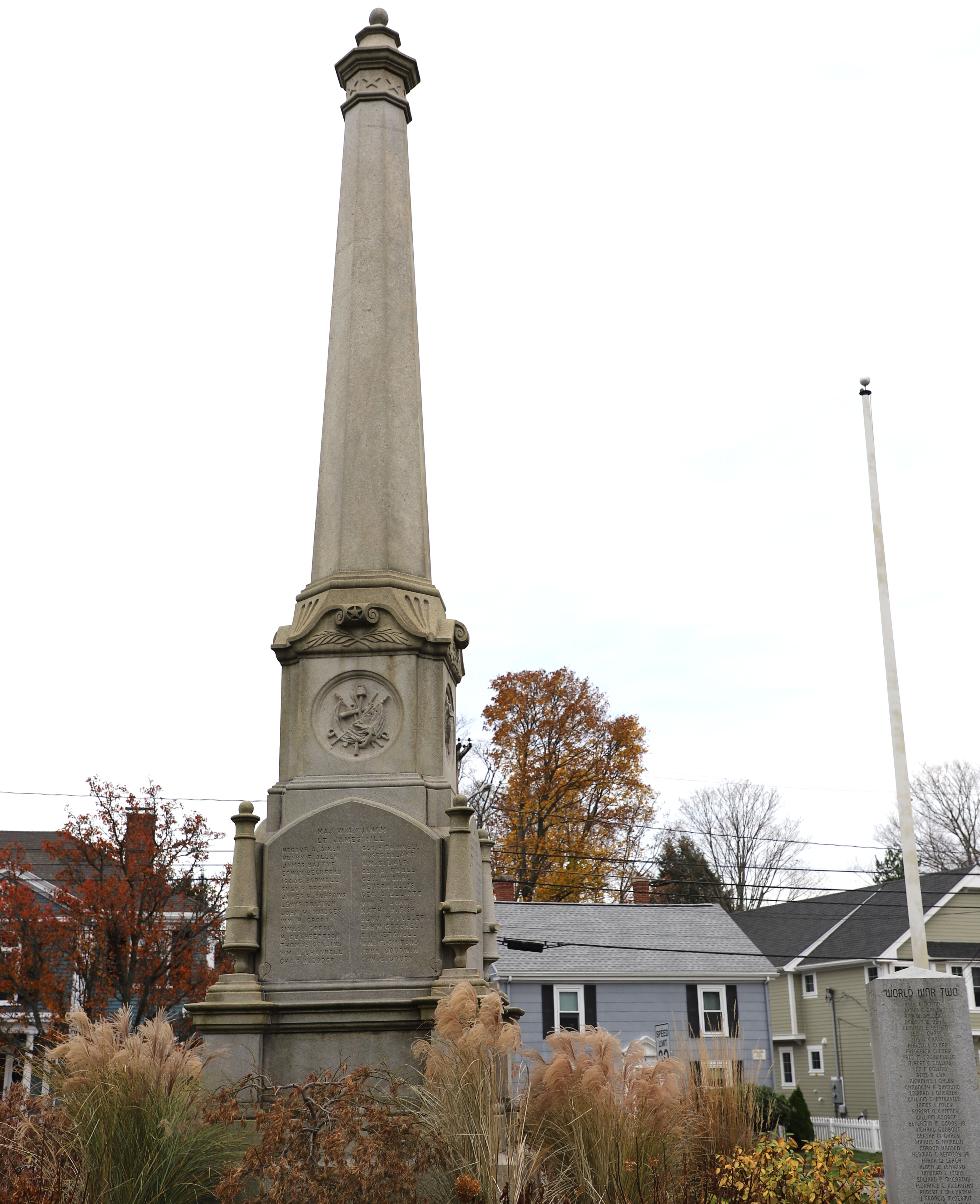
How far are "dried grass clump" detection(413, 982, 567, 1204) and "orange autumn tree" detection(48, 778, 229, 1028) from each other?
14.7m

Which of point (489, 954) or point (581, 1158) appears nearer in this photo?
point (581, 1158)

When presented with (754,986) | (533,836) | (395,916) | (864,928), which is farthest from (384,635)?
(864,928)

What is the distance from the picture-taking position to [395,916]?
9.12m

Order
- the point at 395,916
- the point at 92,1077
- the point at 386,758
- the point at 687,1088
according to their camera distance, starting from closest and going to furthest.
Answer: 1. the point at 92,1077
2. the point at 687,1088
3. the point at 395,916
4. the point at 386,758

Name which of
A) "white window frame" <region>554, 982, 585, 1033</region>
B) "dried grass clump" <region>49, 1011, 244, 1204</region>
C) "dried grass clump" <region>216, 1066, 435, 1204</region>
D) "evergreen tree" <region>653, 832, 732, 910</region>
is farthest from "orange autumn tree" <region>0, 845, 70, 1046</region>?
"evergreen tree" <region>653, 832, 732, 910</region>

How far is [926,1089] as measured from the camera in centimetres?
752

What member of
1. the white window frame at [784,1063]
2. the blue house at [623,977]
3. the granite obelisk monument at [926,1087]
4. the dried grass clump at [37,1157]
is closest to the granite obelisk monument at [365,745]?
the dried grass clump at [37,1157]

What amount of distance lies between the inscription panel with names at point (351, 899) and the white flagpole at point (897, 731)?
11.0ft

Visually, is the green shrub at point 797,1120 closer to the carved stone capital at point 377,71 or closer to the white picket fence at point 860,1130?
the white picket fence at point 860,1130

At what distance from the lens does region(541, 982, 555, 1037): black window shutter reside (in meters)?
30.7

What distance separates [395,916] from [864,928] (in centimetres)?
3350

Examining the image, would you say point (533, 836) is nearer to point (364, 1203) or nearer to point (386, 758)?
point (386, 758)

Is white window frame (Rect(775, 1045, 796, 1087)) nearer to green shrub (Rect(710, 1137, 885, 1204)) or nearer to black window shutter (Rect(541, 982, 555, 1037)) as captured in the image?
black window shutter (Rect(541, 982, 555, 1037))

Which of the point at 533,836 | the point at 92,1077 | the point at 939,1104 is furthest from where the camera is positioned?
the point at 533,836
